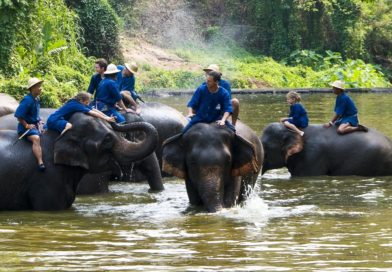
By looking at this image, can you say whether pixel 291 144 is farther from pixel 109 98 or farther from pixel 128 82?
pixel 109 98

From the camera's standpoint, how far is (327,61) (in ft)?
147

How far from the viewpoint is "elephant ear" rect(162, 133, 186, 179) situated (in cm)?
1052

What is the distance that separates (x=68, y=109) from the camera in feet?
35.6

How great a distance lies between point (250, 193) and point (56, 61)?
50.0 feet

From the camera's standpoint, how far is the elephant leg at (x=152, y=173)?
12.8m

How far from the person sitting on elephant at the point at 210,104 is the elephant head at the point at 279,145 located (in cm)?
362

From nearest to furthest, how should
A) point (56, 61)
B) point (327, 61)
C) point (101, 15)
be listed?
point (56, 61) < point (101, 15) < point (327, 61)

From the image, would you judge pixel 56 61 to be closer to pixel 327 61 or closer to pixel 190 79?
pixel 190 79

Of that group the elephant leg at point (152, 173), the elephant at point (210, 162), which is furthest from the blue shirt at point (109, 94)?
the elephant at point (210, 162)

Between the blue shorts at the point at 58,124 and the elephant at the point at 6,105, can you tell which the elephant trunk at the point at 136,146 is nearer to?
the blue shorts at the point at 58,124

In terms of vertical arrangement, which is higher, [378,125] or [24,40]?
[24,40]

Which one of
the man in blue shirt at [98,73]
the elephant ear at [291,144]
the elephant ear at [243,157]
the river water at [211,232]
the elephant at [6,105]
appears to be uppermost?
the man in blue shirt at [98,73]

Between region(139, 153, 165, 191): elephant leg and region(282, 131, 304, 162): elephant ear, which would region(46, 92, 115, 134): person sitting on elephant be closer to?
region(139, 153, 165, 191): elephant leg

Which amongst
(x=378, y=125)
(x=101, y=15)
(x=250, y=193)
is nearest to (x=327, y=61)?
(x=101, y=15)
